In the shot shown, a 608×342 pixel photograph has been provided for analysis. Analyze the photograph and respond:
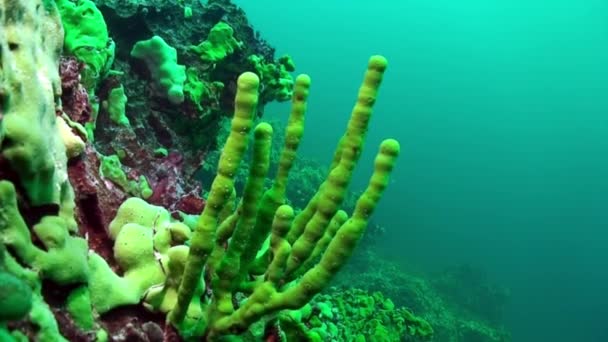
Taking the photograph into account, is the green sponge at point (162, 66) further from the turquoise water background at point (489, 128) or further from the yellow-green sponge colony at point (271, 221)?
the turquoise water background at point (489, 128)

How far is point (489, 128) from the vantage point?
112 m

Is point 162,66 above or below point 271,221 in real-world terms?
above

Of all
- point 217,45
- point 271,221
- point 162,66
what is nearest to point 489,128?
point 217,45

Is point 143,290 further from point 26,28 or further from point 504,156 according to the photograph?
point 504,156

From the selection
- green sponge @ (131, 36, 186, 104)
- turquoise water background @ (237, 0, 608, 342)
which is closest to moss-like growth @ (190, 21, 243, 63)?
green sponge @ (131, 36, 186, 104)

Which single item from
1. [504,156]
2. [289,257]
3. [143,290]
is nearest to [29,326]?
[143,290]

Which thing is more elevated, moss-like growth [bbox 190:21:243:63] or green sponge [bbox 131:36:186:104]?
moss-like growth [bbox 190:21:243:63]

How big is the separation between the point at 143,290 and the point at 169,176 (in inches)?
65.8

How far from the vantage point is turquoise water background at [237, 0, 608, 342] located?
149 feet

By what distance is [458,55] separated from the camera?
154125mm

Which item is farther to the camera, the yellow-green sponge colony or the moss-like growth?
the moss-like growth

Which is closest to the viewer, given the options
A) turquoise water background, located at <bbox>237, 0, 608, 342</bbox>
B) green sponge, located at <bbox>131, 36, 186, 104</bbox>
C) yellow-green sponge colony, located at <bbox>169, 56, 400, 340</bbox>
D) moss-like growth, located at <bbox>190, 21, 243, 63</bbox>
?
yellow-green sponge colony, located at <bbox>169, 56, 400, 340</bbox>

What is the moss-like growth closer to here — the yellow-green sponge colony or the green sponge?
the green sponge

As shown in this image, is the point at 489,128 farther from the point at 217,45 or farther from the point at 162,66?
the point at 162,66
